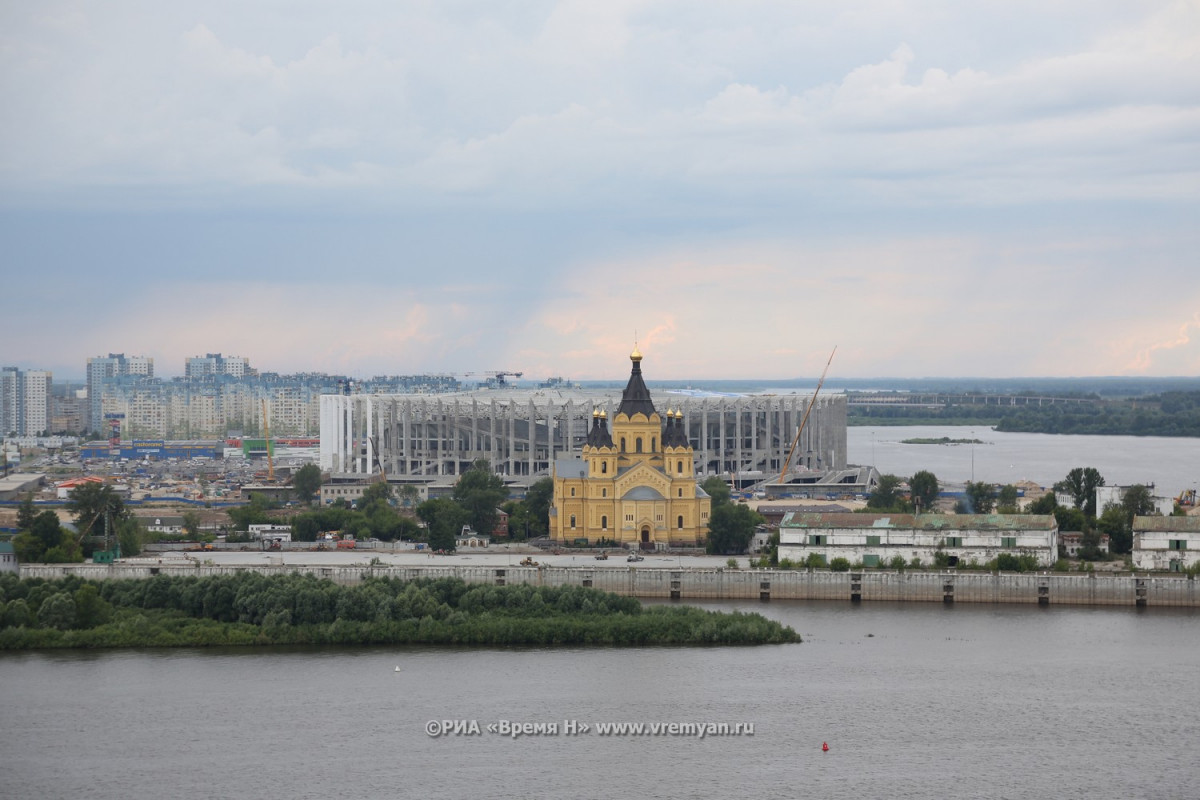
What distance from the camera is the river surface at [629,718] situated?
2123 cm

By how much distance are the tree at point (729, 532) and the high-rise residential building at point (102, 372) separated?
9628 centimetres

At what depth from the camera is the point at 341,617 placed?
30.3m

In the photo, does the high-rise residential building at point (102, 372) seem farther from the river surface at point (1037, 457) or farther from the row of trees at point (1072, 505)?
the row of trees at point (1072, 505)

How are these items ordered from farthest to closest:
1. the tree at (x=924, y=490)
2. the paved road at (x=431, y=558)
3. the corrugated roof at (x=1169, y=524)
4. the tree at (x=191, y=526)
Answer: the tree at (x=924, y=490)
the tree at (x=191, y=526)
the paved road at (x=431, y=558)
the corrugated roof at (x=1169, y=524)

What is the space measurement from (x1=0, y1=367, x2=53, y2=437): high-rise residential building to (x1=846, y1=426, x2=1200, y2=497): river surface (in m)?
53.3

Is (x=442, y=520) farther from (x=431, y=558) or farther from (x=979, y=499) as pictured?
(x=979, y=499)

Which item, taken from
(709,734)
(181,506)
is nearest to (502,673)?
(709,734)

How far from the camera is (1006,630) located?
31.3m

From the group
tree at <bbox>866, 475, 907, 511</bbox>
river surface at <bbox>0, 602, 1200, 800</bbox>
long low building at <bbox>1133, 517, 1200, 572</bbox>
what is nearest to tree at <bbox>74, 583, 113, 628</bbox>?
river surface at <bbox>0, 602, 1200, 800</bbox>

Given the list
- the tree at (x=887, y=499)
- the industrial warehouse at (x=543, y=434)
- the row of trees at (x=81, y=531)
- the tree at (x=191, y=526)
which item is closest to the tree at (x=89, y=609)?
the row of trees at (x=81, y=531)

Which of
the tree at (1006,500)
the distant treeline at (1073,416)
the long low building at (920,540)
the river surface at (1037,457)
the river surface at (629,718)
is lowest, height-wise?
the river surface at (629,718)

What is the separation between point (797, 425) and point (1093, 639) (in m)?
35.9

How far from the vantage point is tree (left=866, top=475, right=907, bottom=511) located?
47287mm

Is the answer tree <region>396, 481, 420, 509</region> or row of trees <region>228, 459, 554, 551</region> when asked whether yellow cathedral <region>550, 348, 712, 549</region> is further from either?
tree <region>396, 481, 420, 509</region>
